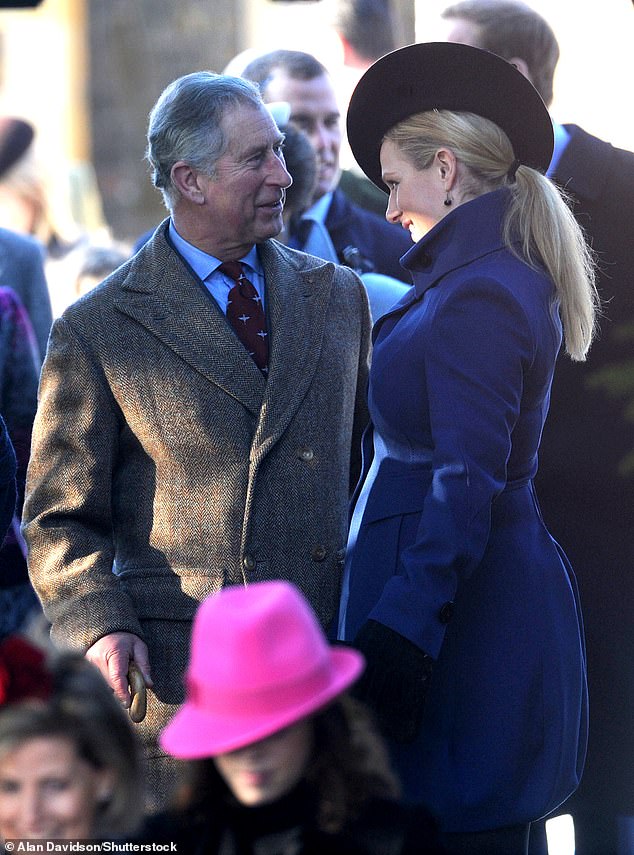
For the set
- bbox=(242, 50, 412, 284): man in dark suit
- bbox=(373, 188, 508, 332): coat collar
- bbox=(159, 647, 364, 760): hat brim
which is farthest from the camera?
bbox=(242, 50, 412, 284): man in dark suit

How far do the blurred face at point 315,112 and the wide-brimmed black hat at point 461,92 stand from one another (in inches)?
58.1

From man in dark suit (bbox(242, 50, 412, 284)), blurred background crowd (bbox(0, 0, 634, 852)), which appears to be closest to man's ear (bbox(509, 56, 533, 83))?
man in dark suit (bbox(242, 50, 412, 284))

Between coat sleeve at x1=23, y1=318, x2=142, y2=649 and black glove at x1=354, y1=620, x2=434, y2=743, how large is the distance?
0.63 metres

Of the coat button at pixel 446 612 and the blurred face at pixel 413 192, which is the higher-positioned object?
the blurred face at pixel 413 192

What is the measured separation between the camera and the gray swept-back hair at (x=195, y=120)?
11.3 ft

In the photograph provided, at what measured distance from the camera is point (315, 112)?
4766 millimetres

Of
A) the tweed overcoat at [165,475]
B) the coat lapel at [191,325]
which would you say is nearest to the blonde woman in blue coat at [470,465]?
the tweed overcoat at [165,475]

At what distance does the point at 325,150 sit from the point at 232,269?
135cm

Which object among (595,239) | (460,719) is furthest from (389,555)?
(595,239)

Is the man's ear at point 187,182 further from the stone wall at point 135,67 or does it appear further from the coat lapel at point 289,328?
the stone wall at point 135,67

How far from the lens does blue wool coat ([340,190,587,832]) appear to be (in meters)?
2.90

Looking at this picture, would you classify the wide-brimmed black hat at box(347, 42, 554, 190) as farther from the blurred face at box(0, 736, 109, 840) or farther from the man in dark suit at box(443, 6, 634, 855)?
the blurred face at box(0, 736, 109, 840)

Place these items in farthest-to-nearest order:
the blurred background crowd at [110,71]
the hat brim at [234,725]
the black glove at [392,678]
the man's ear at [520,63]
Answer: the blurred background crowd at [110,71]
the man's ear at [520,63]
the black glove at [392,678]
the hat brim at [234,725]

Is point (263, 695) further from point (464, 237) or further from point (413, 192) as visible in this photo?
point (413, 192)
